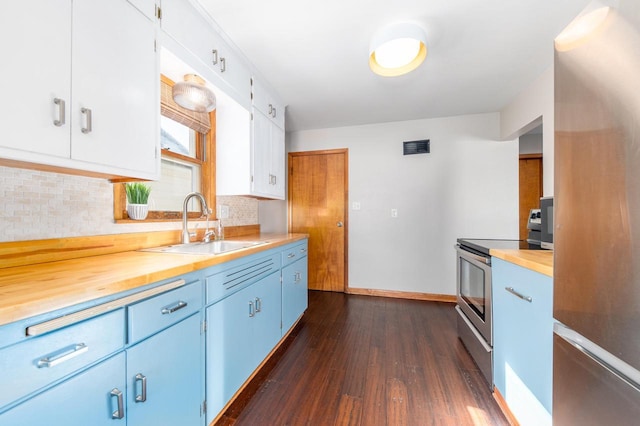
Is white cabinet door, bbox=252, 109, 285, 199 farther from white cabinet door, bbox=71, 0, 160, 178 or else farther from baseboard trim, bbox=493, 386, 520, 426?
baseboard trim, bbox=493, 386, 520, 426

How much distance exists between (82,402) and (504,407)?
189cm

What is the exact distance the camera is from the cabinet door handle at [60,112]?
84 centimetres

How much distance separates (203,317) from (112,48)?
3.96ft

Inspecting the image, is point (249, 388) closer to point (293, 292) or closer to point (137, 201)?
point (293, 292)

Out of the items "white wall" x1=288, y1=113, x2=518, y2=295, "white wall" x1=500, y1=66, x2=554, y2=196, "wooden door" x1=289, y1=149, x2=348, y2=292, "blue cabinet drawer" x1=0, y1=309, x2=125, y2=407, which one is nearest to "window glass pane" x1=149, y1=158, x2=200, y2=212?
"blue cabinet drawer" x1=0, y1=309, x2=125, y2=407

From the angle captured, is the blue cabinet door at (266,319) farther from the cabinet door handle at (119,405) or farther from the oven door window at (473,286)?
the oven door window at (473,286)

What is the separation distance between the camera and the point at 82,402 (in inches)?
26.7

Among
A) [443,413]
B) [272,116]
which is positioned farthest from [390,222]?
[443,413]

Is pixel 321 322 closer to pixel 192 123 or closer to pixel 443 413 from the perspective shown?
pixel 443 413

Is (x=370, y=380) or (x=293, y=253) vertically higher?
(x=293, y=253)

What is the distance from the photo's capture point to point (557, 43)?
2.50 ft

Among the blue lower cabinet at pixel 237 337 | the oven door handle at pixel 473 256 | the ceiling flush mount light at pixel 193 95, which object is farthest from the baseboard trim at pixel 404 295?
the ceiling flush mount light at pixel 193 95

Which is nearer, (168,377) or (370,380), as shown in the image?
(168,377)

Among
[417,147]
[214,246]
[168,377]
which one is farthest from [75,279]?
[417,147]
